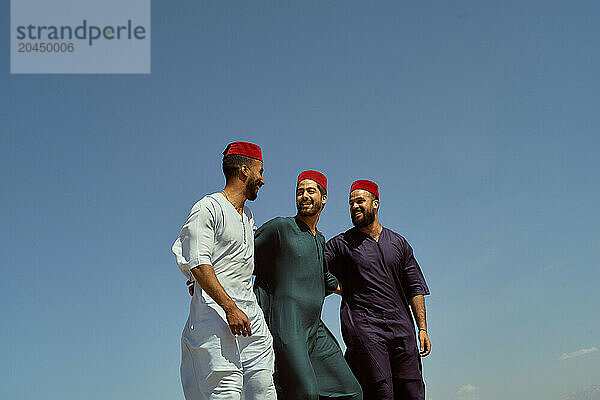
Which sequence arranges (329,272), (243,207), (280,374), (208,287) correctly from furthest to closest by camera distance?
(329,272), (280,374), (243,207), (208,287)

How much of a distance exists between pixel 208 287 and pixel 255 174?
1126 millimetres

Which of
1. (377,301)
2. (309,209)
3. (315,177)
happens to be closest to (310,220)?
(309,209)

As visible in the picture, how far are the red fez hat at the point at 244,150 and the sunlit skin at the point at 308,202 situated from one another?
1.07 meters

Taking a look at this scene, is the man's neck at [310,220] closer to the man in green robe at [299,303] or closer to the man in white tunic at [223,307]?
the man in green robe at [299,303]

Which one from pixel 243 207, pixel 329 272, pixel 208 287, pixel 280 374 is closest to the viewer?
pixel 208 287

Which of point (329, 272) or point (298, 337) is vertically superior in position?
point (329, 272)

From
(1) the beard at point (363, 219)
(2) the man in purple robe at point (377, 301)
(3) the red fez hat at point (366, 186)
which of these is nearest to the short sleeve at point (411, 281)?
(2) the man in purple robe at point (377, 301)

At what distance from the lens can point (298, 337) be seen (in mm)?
7012

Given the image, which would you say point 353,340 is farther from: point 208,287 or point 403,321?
point 208,287

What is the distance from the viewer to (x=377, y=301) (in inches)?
315

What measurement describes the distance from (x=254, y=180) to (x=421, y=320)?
2.90m

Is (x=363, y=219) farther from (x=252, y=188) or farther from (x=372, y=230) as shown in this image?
(x=252, y=188)

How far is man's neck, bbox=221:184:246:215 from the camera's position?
6.22 m

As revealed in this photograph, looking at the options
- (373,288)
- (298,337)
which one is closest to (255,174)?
(298,337)
